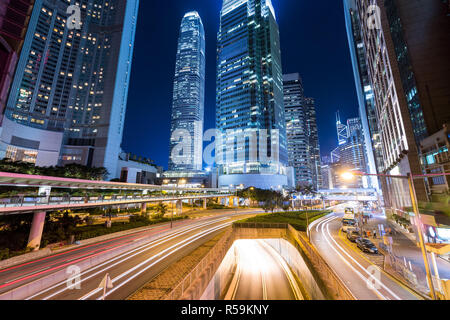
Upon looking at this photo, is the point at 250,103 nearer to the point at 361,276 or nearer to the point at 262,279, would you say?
the point at 262,279

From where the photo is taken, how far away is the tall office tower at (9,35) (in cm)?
3703

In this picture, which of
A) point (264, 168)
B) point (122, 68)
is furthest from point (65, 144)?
point (264, 168)

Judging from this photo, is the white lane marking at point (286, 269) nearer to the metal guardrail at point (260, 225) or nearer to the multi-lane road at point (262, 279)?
the multi-lane road at point (262, 279)

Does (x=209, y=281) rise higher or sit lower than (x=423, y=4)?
lower

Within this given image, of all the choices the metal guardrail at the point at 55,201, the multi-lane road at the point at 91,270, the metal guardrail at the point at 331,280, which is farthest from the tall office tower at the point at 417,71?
the metal guardrail at the point at 55,201

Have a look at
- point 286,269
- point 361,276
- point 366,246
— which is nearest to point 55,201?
point 286,269

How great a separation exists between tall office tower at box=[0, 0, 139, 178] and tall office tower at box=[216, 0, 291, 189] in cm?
6523

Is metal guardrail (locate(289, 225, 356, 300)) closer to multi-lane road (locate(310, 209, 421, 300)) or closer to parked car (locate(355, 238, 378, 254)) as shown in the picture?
multi-lane road (locate(310, 209, 421, 300))

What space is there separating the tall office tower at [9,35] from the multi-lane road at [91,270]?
41.3 metres

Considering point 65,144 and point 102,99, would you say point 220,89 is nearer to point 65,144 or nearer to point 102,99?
point 102,99

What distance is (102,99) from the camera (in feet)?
346

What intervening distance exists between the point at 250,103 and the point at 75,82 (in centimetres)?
10884

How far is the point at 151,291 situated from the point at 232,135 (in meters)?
111

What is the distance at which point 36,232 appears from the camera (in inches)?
850
